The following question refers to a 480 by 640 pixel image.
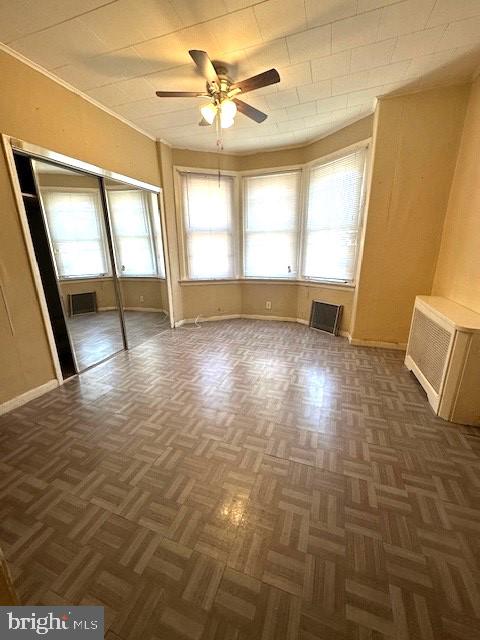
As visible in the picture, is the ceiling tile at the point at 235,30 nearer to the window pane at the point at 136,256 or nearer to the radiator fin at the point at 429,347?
the radiator fin at the point at 429,347

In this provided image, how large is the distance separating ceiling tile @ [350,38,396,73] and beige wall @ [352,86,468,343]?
0.74m

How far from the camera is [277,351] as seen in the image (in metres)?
3.53

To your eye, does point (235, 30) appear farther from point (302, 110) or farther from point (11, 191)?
point (11, 191)

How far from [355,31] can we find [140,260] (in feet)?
14.2

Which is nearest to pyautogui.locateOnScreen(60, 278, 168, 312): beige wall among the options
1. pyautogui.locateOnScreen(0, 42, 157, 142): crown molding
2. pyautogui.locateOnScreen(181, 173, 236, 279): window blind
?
pyautogui.locateOnScreen(181, 173, 236, 279): window blind

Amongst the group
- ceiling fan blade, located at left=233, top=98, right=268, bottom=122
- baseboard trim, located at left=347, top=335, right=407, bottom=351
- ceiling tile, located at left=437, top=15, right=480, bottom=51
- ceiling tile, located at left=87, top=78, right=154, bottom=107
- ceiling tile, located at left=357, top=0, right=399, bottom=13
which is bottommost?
baseboard trim, located at left=347, top=335, right=407, bottom=351

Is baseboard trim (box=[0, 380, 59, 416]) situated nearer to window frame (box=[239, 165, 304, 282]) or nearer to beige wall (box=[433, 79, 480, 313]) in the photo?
window frame (box=[239, 165, 304, 282])

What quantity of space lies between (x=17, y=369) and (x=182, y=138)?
3732 mm

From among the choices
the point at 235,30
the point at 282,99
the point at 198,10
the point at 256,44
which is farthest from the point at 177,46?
the point at 282,99

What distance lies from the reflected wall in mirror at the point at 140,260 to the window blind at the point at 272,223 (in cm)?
163

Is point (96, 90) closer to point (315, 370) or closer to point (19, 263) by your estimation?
point (19, 263)

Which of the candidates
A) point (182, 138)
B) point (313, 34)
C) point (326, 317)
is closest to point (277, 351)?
point (326, 317)

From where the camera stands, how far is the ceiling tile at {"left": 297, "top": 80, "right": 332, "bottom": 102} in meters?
2.58

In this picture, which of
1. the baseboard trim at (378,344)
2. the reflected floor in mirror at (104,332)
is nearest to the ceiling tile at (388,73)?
the baseboard trim at (378,344)
